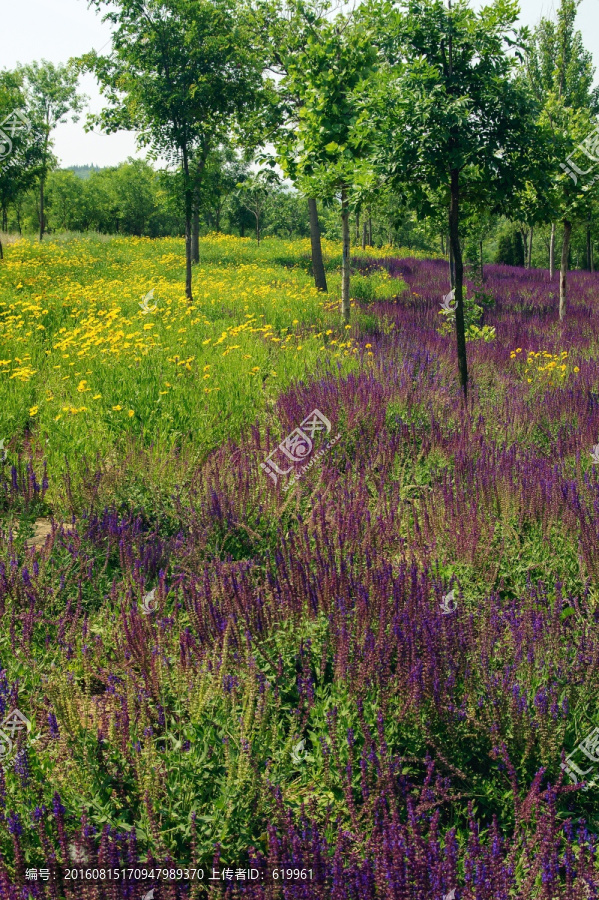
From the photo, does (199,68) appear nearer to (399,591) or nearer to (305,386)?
(305,386)

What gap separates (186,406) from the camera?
19.0ft

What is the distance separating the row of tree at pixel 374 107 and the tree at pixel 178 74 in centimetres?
2

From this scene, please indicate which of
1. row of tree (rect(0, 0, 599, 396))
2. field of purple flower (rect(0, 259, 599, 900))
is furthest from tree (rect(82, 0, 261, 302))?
field of purple flower (rect(0, 259, 599, 900))

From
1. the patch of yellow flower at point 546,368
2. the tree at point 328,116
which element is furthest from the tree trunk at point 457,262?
the tree at point 328,116

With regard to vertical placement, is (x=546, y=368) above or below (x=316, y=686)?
above

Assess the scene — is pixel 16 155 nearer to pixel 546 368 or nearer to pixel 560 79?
pixel 560 79

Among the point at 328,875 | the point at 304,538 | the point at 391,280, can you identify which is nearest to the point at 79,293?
the point at 391,280

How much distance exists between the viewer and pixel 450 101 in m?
5.46

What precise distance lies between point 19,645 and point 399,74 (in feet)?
18.4

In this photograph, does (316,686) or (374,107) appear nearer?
(316,686)

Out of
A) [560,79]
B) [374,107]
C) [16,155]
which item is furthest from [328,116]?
[16,155]

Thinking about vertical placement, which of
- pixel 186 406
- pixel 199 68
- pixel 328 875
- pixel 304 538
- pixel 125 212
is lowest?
pixel 328 875

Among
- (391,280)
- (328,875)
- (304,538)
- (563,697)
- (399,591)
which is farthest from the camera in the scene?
(391,280)

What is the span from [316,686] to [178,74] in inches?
426
